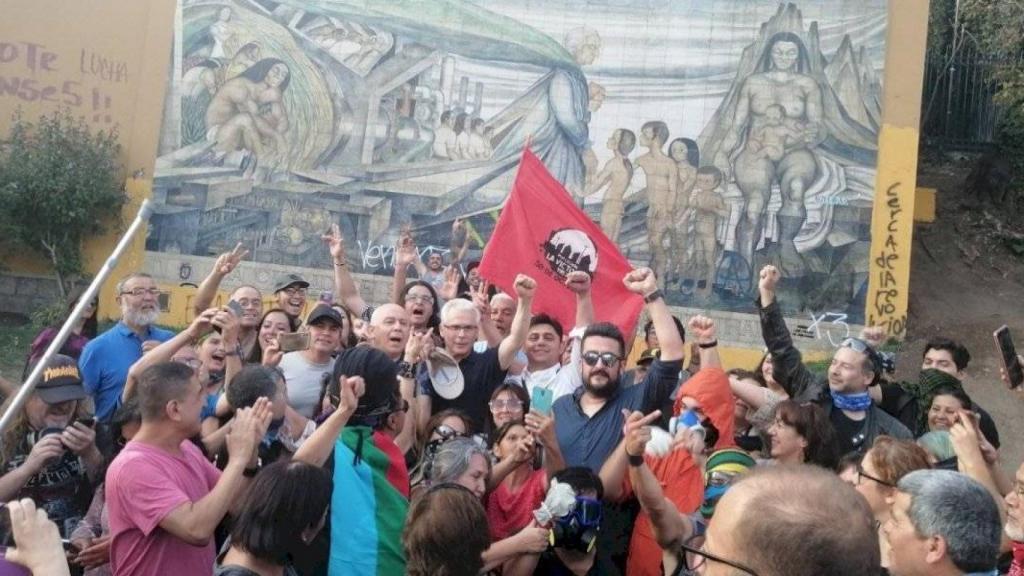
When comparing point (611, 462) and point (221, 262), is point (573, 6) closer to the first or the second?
point (221, 262)

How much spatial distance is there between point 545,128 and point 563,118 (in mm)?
362

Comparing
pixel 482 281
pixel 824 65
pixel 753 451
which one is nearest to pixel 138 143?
pixel 824 65

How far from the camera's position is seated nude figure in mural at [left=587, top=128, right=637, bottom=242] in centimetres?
1948

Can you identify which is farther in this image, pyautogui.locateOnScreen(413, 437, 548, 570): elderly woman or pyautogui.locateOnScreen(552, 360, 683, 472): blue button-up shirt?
pyautogui.locateOnScreen(552, 360, 683, 472): blue button-up shirt

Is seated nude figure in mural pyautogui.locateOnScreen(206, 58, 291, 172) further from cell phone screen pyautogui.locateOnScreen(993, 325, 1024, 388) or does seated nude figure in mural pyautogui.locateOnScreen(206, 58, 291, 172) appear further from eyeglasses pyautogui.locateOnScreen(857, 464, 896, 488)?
eyeglasses pyautogui.locateOnScreen(857, 464, 896, 488)

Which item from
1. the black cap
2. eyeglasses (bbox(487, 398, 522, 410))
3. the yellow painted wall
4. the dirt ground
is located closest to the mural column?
the dirt ground

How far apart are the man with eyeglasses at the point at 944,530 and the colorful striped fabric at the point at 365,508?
1844 mm

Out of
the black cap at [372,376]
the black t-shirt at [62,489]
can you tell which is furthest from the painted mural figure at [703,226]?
the black t-shirt at [62,489]

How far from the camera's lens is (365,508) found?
4.37 metres

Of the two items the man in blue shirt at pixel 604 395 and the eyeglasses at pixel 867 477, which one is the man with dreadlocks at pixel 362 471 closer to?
the man in blue shirt at pixel 604 395

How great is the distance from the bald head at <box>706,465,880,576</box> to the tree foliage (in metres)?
19.3

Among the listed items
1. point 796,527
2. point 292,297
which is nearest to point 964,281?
point 292,297

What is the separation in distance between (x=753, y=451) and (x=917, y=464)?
1.45 meters

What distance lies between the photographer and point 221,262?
659 cm
